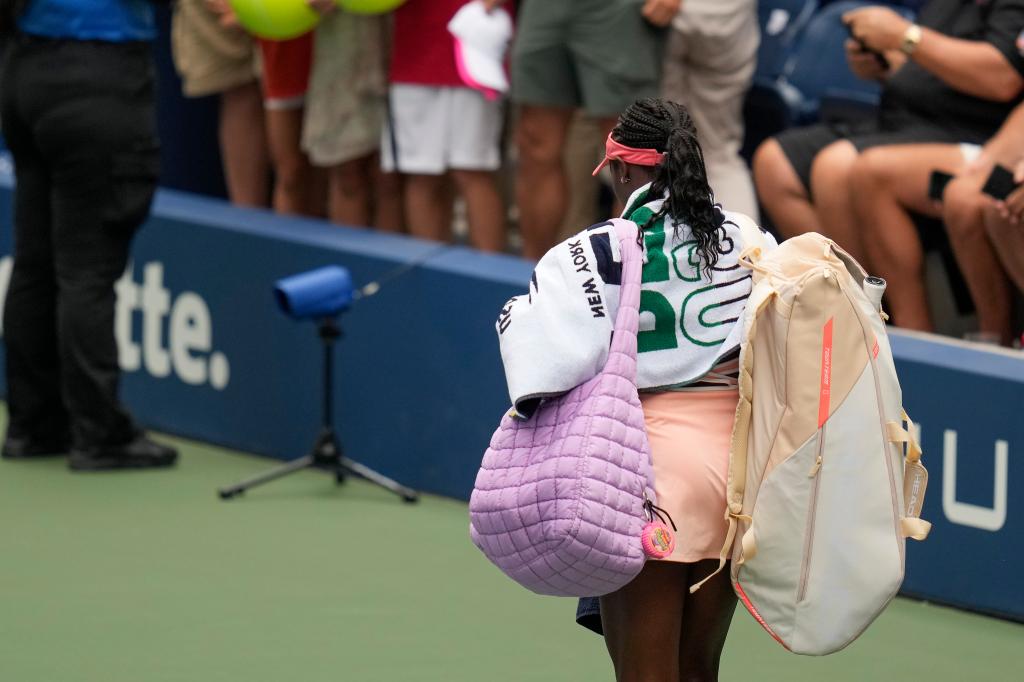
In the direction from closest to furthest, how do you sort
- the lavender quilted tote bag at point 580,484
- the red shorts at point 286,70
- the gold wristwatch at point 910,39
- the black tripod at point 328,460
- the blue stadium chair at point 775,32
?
the lavender quilted tote bag at point 580,484, the gold wristwatch at point 910,39, the black tripod at point 328,460, the red shorts at point 286,70, the blue stadium chair at point 775,32

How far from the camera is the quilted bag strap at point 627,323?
3.62 m

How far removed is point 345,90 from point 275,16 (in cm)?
58

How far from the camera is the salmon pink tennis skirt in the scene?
3.66 metres

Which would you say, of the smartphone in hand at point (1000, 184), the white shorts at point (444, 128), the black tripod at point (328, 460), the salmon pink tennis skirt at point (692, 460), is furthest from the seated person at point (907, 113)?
the salmon pink tennis skirt at point (692, 460)

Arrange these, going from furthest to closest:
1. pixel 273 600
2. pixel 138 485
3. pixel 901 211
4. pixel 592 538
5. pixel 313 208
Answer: pixel 313 208 → pixel 138 485 → pixel 901 211 → pixel 273 600 → pixel 592 538

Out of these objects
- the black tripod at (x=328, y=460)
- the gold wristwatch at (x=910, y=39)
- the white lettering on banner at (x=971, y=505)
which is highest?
the gold wristwatch at (x=910, y=39)

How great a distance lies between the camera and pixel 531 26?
22.9 ft

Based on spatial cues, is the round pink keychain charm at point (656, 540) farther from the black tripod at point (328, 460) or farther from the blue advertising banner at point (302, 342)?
the black tripod at point (328, 460)

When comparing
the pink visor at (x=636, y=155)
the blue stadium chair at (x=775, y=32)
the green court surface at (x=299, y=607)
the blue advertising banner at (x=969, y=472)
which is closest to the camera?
the pink visor at (x=636, y=155)

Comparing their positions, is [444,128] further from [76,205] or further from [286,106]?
[76,205]

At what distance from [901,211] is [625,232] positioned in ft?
9.42

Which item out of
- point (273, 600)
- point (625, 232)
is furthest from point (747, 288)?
point (273, 600)

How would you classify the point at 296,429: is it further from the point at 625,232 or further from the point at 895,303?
the point at 625,232

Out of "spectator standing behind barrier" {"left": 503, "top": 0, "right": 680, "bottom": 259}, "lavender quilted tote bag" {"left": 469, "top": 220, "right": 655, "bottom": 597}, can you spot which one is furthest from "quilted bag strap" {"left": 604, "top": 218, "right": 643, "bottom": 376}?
"spectator standing behind barrier" {"left": 503, "top": 0, "right": 680, "bottom": 259}
